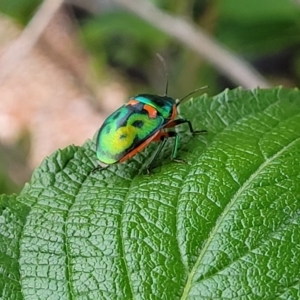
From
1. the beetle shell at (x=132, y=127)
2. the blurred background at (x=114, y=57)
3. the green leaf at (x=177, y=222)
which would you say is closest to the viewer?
the green leaf at (x=177, y=222)

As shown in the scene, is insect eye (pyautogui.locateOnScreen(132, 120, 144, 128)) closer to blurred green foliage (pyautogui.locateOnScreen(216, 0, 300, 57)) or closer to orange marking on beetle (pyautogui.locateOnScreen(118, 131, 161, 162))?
orange marking on beetle (pyautogui.locateOnScreen(118, 131, 161, 162))

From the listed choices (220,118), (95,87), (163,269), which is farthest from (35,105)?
(163,269)

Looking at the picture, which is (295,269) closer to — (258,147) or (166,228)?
(166,228)

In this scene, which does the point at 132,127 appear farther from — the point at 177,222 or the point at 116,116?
the point at 177,222

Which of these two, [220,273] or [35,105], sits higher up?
[35,105]

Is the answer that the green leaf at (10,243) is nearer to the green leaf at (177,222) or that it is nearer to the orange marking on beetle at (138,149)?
the green leaf at (177,222)

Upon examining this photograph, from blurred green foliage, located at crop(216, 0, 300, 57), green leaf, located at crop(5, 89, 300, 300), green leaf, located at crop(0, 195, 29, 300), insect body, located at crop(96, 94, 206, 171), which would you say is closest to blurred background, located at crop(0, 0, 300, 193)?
blurred green foliage, located at crop(216, 0, 300, 57)

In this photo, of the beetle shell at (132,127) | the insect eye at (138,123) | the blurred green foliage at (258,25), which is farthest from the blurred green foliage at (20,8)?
the insect eye at (138,123)
